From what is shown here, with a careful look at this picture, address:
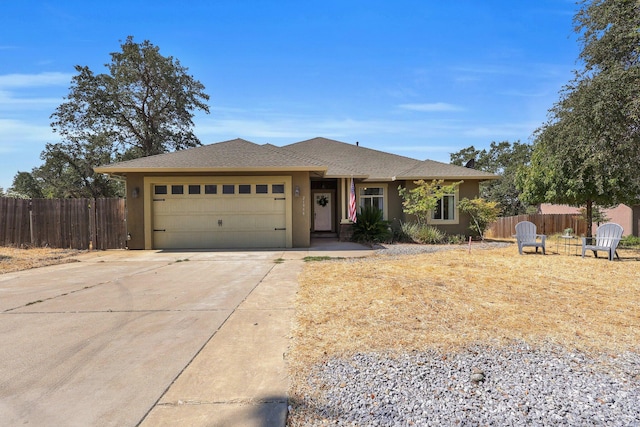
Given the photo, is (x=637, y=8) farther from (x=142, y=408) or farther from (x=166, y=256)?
(x=166, y=256)

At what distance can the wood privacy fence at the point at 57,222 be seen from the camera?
1287 cm

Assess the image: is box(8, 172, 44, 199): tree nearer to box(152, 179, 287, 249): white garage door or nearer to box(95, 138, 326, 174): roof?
box(95, 138, 326, 174): roof

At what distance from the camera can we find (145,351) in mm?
3604

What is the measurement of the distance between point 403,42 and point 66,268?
1204cm

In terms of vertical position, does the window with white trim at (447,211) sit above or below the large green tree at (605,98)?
below

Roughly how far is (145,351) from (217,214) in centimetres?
954

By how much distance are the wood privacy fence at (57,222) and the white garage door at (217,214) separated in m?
1.59

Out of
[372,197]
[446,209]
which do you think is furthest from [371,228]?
[446,209]

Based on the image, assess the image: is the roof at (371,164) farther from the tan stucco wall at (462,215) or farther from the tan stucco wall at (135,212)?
the tan stucco wall at (135,212)

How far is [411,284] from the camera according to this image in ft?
20.6

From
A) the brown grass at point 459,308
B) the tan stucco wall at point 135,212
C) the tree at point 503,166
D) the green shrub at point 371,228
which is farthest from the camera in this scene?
the tree at point 503,166

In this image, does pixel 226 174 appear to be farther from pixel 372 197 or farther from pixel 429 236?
pixel 429 236

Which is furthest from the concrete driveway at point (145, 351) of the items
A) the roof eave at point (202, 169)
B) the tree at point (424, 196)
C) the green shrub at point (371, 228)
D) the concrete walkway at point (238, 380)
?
the tree at point (424, 196)

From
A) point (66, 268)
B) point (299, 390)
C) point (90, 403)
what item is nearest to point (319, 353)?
point (299, 390)
